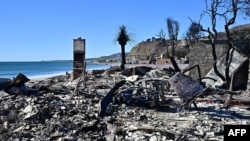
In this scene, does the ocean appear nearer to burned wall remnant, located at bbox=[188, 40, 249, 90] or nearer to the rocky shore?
burned wall remnant, located at bbox=[188, 40, 249, 90]

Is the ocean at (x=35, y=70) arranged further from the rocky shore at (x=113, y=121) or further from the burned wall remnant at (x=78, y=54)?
the rocky shore at (x=113, y=121)

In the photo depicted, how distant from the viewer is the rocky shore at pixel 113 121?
8.84 meters

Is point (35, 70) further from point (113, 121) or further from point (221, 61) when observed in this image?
point (113, 121)

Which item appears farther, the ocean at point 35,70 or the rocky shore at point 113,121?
the ocean at point 35,70

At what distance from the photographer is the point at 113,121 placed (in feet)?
34.0

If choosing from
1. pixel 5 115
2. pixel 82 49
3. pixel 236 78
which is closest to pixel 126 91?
pixel 5 115

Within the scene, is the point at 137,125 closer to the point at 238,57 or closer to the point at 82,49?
the point at 238,57

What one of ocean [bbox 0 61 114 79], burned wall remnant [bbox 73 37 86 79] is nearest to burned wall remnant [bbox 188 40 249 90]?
burned wall remnant [bbox 73 37 86 79]

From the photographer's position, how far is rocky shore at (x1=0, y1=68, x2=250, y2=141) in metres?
8.84

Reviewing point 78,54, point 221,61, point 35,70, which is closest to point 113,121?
point 221,61

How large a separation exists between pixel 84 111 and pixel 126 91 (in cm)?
244

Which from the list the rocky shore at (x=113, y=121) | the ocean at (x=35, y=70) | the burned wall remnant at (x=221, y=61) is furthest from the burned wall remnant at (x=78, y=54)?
the ocean at (x=35, y=70)

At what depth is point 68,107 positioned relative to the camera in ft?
39.6

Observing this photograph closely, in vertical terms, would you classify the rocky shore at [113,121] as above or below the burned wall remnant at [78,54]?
below
